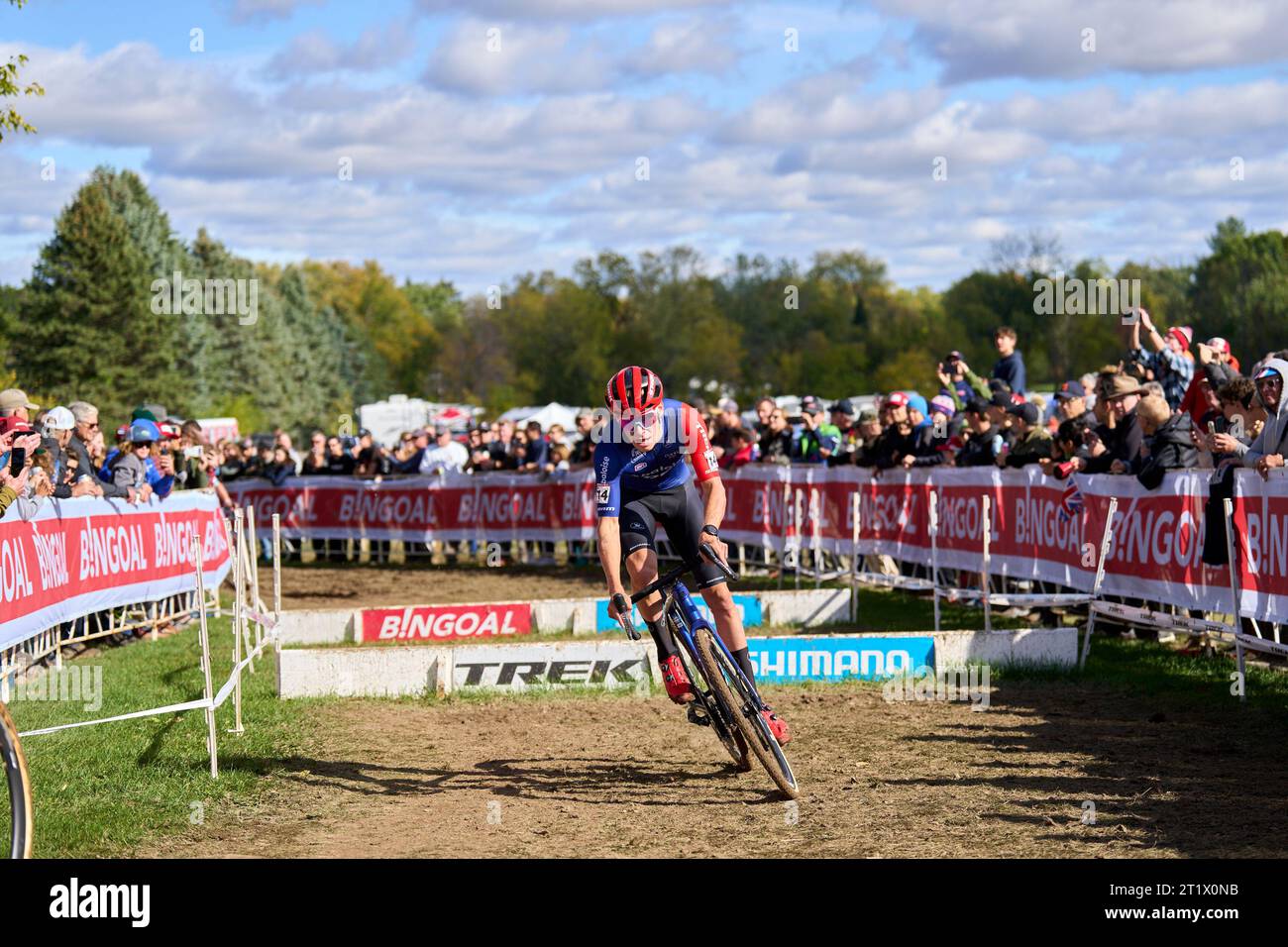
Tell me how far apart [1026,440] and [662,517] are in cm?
725

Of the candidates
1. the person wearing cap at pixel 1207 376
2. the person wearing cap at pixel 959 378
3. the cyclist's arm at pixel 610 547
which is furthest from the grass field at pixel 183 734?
the person wearing cap at pixel 959 378

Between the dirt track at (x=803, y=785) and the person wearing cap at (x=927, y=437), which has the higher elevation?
the person wearing cap at (x=927, y=437)

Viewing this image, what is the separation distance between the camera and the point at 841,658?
1230 centimetres

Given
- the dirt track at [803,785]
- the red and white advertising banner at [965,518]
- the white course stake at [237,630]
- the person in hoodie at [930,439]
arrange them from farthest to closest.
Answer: the person in hoodie at [930,439] < the red and white advertising banner at [965,518] < the white course stake at [237,630] < the dirt track at [803,785]

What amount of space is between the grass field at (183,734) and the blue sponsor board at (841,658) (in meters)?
0.24

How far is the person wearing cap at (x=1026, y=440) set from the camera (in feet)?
49.0

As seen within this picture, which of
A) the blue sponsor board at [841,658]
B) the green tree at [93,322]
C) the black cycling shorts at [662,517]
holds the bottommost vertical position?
the blue sponsor board at [841,658]

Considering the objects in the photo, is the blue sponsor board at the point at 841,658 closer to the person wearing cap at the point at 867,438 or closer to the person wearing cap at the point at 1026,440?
the person wearing cap at the point at 1026,440

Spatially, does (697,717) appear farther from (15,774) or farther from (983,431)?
(983,431)

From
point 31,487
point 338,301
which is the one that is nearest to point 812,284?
point 338,301

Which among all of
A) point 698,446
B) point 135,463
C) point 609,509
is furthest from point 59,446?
point 698,446

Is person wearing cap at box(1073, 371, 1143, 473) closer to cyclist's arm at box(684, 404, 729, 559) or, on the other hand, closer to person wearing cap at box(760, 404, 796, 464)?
cyclist's arm at box(684, 404, 729, 559)

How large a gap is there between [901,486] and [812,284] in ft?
311
